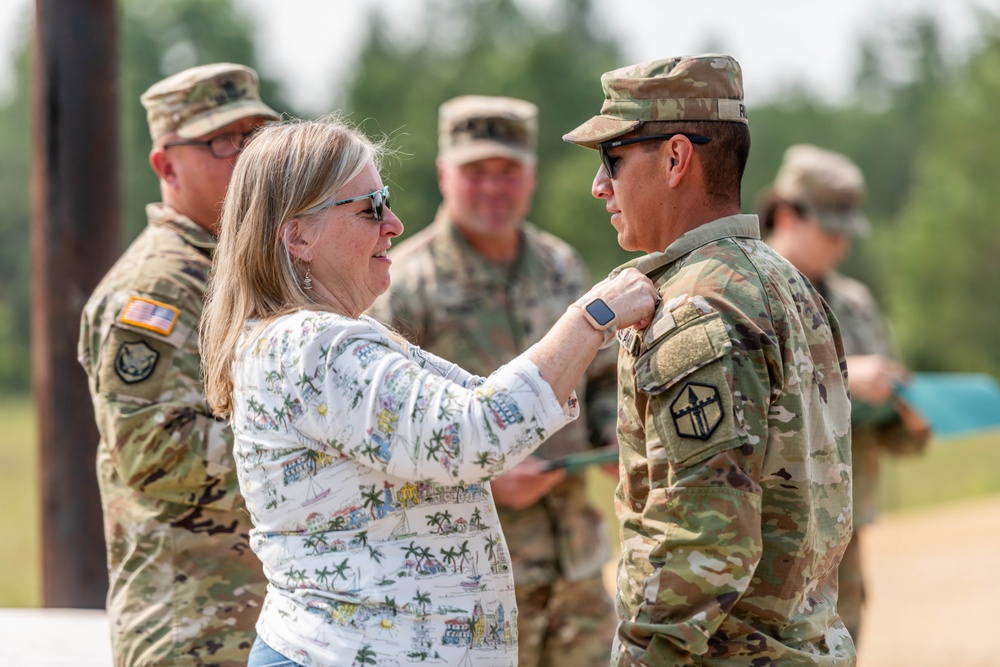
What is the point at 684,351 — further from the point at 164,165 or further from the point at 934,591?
the point at 934,591

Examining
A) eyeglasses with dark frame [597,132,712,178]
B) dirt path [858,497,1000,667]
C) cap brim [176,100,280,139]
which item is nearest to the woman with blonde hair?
eyeglasses with dark frame [597,132,712,178]

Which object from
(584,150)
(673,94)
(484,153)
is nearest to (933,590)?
(484,153)

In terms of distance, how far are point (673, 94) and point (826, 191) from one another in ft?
12.1

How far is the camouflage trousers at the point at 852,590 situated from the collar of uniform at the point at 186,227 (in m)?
3.19

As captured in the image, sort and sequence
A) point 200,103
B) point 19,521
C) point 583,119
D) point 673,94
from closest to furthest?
point 673,94 < point 200,103 < point 19,521 < point 583,119

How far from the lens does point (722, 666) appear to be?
2455 millimetres

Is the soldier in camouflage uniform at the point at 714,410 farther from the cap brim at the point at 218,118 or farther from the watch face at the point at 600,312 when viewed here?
the cap brim at the point at 218,118

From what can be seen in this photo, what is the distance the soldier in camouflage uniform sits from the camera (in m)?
2.34

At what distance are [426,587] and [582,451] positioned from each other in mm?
2746

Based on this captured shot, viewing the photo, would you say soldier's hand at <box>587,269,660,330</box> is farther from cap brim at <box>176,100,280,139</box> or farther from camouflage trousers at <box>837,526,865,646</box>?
camouflage trousers at <box>837,526,865,646</box>

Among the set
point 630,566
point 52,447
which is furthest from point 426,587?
point 52,447

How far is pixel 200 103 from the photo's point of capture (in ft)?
12.4

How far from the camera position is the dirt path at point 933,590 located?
802cm

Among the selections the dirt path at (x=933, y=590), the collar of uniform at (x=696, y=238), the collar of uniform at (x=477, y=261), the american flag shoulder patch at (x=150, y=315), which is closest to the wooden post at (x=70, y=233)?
the collar of uniform at (x=477, y=261)
